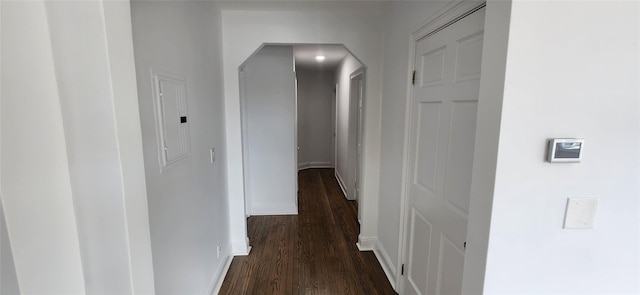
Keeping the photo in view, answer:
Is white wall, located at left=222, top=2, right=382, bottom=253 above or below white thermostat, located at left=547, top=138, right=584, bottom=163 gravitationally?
above

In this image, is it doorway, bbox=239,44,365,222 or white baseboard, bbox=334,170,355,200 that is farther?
white baseboard, bbox=334,170,355,200

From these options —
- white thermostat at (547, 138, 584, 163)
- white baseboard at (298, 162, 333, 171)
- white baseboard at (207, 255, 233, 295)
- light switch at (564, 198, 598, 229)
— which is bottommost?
white baseboard at (207, 255, 233, 295)

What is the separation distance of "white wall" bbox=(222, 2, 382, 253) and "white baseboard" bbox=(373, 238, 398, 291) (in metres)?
1.10

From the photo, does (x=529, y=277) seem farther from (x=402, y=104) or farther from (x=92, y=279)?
(x=92, y=279)

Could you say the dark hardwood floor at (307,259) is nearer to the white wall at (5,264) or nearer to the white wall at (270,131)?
the white wall at (270,131)

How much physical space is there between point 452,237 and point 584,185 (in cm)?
65

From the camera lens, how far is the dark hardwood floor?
2.23 meters

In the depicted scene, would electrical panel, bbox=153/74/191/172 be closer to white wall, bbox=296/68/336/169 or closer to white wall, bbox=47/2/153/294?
white wall, bbox=47/2/153/294

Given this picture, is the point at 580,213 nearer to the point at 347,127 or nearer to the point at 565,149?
the point at 565,149

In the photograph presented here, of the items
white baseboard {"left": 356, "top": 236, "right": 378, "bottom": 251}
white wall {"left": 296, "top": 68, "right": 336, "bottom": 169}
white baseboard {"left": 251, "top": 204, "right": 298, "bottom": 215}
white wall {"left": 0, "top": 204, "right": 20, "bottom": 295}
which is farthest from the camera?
white wall {"left": 296, "top": 68, "right": 336, "bottom": 169}

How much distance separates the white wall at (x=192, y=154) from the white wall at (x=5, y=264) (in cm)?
58

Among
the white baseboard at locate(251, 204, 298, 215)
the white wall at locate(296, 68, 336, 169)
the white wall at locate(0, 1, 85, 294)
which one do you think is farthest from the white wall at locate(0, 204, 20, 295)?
the white wall at locate(296, 68, 336, 169)

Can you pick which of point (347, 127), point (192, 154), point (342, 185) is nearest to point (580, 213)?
point (192, 154)

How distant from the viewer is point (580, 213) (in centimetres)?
96
